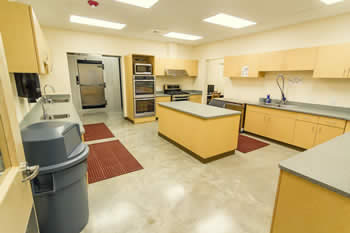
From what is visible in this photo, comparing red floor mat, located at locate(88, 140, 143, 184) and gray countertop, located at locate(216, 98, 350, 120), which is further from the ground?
gray countertop, located at locate(216, 98, 350, 120)

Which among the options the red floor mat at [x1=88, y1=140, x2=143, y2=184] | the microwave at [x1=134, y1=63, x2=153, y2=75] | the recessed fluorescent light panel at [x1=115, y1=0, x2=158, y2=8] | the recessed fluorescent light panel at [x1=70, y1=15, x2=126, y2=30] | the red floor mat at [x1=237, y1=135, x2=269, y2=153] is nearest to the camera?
the red floor mat at [x1=88, y1=140, x2=143, y2=184]

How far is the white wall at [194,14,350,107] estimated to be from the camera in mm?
3277

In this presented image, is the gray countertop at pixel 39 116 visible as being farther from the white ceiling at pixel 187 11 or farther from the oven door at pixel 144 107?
the oven door at pixel 144 107

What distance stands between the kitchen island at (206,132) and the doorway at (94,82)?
12.6ft

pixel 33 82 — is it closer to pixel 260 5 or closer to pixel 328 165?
pixel 328 165

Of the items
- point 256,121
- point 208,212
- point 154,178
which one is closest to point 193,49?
point 256,121

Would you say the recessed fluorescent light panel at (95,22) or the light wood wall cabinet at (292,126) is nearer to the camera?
the light wood wall cabinet at (292,126)

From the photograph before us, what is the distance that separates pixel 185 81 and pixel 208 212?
553cm

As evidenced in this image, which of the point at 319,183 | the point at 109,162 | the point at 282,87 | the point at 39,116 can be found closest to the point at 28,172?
the point at 319,183

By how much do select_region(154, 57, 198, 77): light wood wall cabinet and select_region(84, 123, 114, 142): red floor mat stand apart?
243 cm

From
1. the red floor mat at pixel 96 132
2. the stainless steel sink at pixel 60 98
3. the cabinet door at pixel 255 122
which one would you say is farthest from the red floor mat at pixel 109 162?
the cabinet door at pixel 255 122

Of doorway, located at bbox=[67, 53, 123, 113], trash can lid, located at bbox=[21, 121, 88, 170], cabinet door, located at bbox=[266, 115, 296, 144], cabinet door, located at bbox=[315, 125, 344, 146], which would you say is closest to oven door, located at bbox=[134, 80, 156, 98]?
doorway, located at bbox=[67, 53, 123, 113]

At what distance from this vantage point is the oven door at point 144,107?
5.35 meters

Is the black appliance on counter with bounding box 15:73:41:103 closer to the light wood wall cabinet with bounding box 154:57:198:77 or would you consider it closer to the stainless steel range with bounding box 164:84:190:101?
the light wood wall cabinet with bounding box 154:57:198:77
